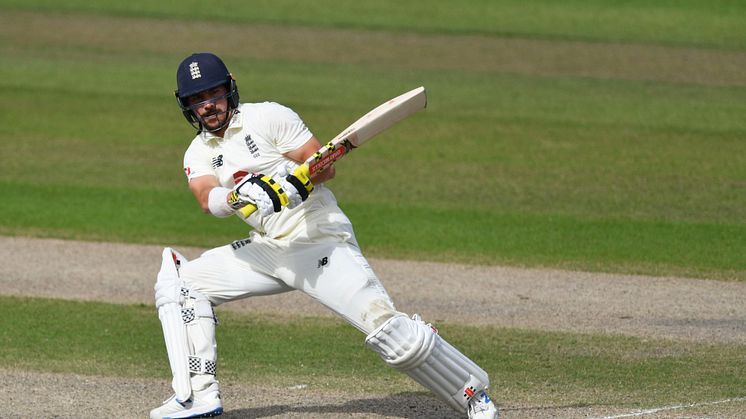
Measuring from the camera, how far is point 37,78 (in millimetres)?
18016

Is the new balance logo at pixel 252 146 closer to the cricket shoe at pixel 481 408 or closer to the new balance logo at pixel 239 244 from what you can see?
the new balance logo at pixel 239 244

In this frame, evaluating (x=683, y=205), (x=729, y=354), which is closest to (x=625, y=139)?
(x=683, y=205)

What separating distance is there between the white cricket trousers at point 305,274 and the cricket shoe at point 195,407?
0.51 m

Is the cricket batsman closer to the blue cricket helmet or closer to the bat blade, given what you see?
the blue cricket helmet

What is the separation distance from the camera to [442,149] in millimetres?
14430

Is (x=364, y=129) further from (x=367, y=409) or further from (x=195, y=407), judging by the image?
→ (x=195, y=407)

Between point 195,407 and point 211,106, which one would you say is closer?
point 195,407

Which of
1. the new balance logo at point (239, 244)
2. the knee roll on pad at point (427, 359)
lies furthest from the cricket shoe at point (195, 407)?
the knee roll on pad at point (427, 359)

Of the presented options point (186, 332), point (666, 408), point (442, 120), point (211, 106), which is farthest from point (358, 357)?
point (442, 120)

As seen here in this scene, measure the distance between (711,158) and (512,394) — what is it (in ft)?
26.1

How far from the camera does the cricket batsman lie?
5867mm

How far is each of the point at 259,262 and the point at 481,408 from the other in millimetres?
1352

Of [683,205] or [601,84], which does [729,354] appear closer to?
[683,205]

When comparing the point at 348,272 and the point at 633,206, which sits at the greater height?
the point at 348,272
